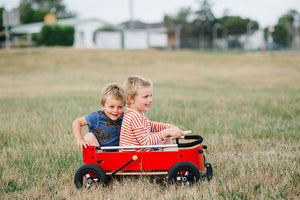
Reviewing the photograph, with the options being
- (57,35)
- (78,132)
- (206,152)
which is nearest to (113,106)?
(78,132)

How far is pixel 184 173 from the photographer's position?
326 centimetres

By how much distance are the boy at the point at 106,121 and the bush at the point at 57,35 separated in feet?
120

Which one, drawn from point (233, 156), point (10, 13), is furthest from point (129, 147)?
point (10, 13)

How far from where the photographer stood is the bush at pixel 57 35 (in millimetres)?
37875

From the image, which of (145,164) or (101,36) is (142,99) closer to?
(145,164)

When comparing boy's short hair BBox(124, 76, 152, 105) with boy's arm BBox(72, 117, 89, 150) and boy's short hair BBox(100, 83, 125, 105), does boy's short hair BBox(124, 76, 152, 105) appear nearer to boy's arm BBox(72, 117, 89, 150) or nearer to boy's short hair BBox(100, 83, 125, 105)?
boy's short hair BBox(100, 83, 125, 105)

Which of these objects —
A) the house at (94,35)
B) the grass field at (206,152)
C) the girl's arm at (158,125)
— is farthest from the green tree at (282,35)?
the girl's arm at (158,125)

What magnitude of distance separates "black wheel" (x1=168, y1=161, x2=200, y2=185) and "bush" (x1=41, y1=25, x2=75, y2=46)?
3770 centimetres

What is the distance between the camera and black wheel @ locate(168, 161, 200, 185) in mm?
3158

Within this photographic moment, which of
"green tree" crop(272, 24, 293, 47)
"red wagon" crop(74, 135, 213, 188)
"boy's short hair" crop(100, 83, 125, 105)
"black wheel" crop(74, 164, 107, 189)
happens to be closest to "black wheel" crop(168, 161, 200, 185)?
"red wagon" crop(74, 135, 213, 188)

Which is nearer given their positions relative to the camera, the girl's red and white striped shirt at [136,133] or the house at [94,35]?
the girl's red and white striped shirt at [136,133]

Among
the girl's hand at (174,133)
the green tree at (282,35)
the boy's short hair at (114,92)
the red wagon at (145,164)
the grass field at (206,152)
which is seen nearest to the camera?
the grass field at (206,152)

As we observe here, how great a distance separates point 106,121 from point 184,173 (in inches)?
47.4

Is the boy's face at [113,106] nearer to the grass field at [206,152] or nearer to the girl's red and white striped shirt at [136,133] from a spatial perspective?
the girl's red and white striped shirt at [136,133]
